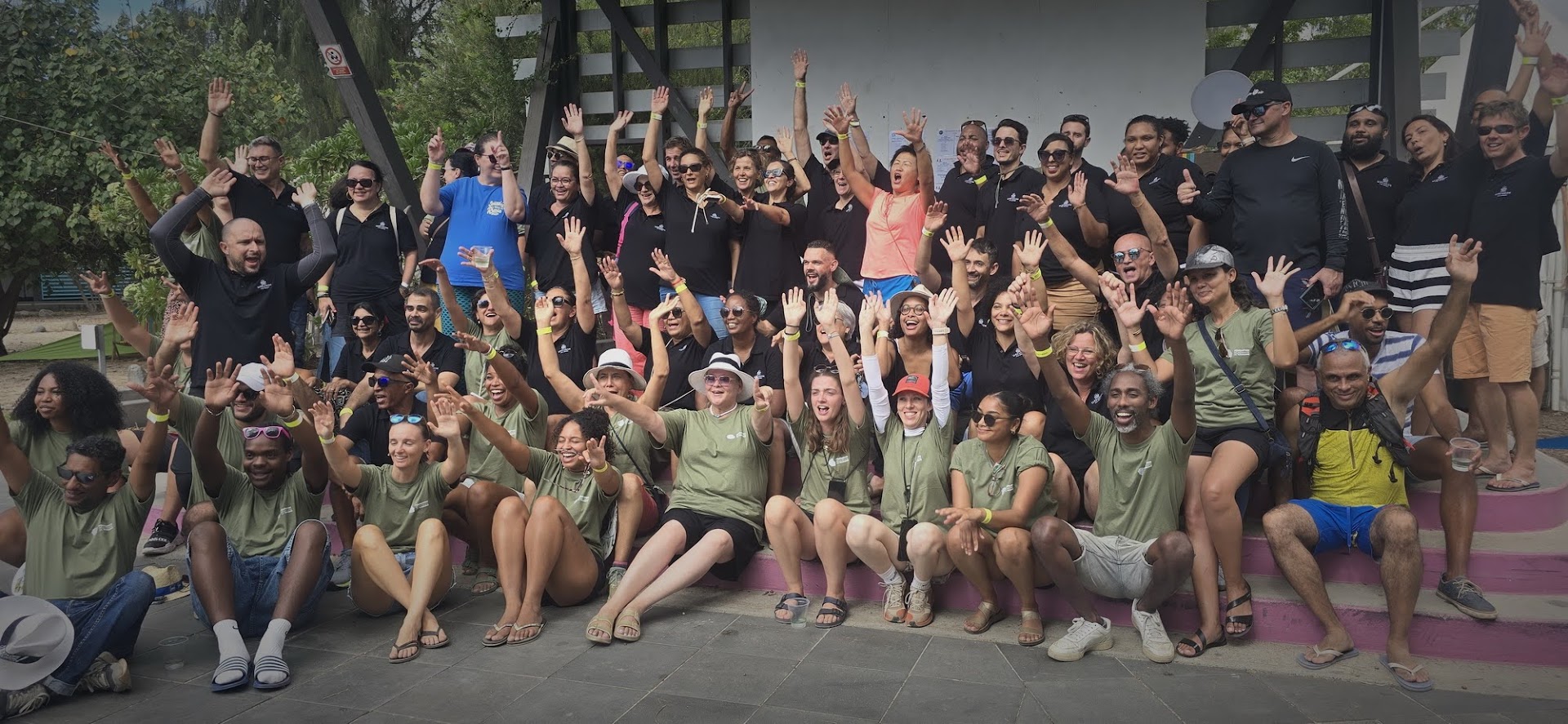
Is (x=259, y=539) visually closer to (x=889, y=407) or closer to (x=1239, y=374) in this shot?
(x=889, y=407)

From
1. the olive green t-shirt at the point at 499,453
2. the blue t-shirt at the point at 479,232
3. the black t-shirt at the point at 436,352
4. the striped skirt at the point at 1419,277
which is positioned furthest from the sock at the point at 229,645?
the striped skirt at the point at 1419,277

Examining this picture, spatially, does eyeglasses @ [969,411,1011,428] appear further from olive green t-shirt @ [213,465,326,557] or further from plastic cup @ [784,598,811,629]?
olive green t-shirt @ [213,465,326,557]

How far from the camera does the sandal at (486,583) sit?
5.82 metres

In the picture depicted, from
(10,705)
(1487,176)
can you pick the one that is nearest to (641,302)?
(10,705)

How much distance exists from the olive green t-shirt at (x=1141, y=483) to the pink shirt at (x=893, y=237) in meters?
2.36

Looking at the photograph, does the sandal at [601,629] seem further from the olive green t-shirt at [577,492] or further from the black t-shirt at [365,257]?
the black t-shirt at [365,257]

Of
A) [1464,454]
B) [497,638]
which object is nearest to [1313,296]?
[1464,454]

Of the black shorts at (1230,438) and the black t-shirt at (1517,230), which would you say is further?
the black t-shirt at (1517,230)

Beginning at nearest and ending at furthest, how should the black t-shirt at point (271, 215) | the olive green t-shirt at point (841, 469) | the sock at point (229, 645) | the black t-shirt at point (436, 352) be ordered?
the sock at point (229, 645), the olive green t-shirt at point (841, 469), the black t-shirt at point (436, 352), the black t-shirt at point (271, 215)

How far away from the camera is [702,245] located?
23.9 ft

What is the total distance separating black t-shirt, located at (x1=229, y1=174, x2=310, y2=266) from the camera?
23.5 ft

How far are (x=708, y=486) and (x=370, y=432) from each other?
222 cm

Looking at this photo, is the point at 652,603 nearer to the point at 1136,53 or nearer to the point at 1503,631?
the point at 1503,631

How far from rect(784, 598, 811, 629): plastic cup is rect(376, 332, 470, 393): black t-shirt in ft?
9.10
